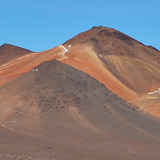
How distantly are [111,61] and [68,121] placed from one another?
191 feet

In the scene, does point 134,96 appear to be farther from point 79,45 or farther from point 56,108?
point 56,108

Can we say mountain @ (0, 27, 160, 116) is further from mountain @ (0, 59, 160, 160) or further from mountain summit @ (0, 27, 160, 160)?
mountain @ (0, 59, 160, 160)

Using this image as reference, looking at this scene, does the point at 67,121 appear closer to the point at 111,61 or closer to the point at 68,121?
the point at 68,121

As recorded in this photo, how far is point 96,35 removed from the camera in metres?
99.7

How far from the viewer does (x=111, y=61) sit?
9138 cm

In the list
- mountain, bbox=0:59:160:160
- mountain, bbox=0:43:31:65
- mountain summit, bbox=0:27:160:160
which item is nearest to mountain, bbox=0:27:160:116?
mountain, bbox=0:43:31:65

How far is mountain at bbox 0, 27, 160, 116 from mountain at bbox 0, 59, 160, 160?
37.0 m

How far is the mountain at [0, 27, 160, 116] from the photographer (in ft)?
265

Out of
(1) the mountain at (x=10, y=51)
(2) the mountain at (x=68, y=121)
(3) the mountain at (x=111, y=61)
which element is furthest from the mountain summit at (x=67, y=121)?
(1) the mountain at (x=10, y=51)

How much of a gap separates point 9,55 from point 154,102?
78.4 m

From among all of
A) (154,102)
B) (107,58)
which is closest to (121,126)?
(154,102)

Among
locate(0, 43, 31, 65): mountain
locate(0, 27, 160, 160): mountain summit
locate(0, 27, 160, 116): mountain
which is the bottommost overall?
locate(0, 27, 160, 160): mountain summit

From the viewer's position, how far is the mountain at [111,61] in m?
80.9

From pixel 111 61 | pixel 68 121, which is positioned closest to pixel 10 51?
pixel 111 61
